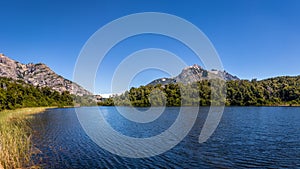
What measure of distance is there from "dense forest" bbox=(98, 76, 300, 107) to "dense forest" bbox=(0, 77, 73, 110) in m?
51.2

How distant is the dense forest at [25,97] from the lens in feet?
275

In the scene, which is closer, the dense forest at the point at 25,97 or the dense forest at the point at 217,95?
the dense forest at the point at 25,97

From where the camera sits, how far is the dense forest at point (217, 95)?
136m

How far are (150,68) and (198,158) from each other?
2602 cm

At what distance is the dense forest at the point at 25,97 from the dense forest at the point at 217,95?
2014 inches

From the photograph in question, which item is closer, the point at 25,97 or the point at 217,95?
the point at 25,97

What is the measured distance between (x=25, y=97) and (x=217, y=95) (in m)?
101

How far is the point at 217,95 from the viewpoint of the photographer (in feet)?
430

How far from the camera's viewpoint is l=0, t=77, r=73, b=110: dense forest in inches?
3297

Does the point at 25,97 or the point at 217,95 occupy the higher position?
the point at 217,95

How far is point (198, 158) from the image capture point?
2019cm

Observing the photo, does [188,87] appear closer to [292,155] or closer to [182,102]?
[182,102]

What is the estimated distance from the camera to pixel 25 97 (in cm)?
11700

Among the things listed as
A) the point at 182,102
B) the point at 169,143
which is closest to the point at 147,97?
the point at 182,102
